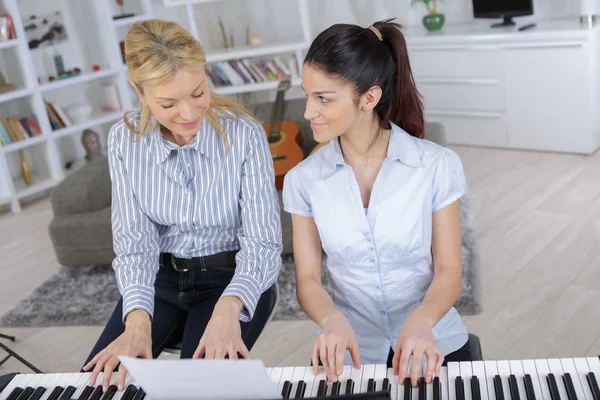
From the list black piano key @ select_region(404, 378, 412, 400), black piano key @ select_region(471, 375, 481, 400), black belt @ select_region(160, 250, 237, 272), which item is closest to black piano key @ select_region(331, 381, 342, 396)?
black piano key @ select_region(404, 378, 412, 400)

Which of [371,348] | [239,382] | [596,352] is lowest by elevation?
[596,352]

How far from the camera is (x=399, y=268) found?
156 cm

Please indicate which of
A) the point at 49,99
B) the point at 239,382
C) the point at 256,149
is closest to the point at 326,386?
the point at 239,382

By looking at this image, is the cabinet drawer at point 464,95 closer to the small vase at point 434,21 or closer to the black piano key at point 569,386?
the small vase at point 434,21

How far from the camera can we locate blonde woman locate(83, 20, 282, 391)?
165 cm

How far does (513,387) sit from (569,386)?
0.08 metres

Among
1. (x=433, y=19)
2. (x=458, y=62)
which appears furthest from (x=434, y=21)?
(x=458, y=62)

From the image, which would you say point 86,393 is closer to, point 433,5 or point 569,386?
point 569,386

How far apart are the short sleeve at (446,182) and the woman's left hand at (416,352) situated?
27 centimetres

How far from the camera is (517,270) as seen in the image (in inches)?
119

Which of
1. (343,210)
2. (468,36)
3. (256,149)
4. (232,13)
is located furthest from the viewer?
(232,13)

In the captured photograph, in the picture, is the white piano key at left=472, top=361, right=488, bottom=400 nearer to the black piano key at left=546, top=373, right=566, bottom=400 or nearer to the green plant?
the black piano key at left=546, top=373, right=566, bottom=400

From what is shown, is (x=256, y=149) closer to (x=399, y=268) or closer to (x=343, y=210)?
(x=343, y=210)

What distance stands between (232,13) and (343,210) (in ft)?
14.8
